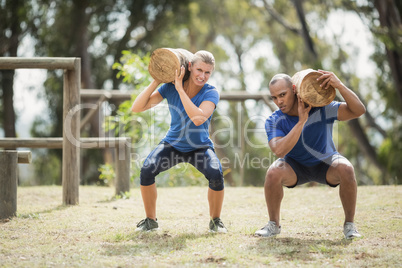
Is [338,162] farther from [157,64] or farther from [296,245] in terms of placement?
[157,64]

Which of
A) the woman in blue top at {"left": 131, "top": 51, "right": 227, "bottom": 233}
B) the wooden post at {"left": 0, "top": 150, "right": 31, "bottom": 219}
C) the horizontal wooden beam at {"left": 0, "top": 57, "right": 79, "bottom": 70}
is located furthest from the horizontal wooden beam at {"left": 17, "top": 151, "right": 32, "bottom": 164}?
the woman in blue top at {"left": 131, "top": 51, "right": 227, "bottom": 233}

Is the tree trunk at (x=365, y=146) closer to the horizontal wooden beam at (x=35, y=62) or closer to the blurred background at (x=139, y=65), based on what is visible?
the blurred background at (x=139, y=65)

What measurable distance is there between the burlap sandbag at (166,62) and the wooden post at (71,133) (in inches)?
70.7

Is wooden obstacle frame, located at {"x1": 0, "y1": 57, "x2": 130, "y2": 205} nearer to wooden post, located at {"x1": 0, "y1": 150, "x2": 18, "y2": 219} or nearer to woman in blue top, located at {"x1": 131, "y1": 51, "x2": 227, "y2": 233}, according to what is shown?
wooden post, located at {"x1": 0, "y1": 150, "x2": 18, "y2": 219}

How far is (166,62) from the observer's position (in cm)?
400

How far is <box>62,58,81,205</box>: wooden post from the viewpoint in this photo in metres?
5.49

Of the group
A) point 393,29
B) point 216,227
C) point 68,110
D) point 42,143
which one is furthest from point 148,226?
point 393,29

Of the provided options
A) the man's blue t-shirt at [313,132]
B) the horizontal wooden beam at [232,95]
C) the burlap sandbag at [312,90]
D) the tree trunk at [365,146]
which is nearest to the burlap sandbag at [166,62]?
the man's blue t-shirt at [313,132]

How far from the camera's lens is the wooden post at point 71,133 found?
18.0ft

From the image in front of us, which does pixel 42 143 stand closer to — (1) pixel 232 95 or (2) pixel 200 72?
(2) pixel 200 72

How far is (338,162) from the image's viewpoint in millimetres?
3766

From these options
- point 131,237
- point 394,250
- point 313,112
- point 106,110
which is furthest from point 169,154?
point 106,110

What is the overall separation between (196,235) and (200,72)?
1.38 m

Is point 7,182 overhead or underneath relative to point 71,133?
underneath
